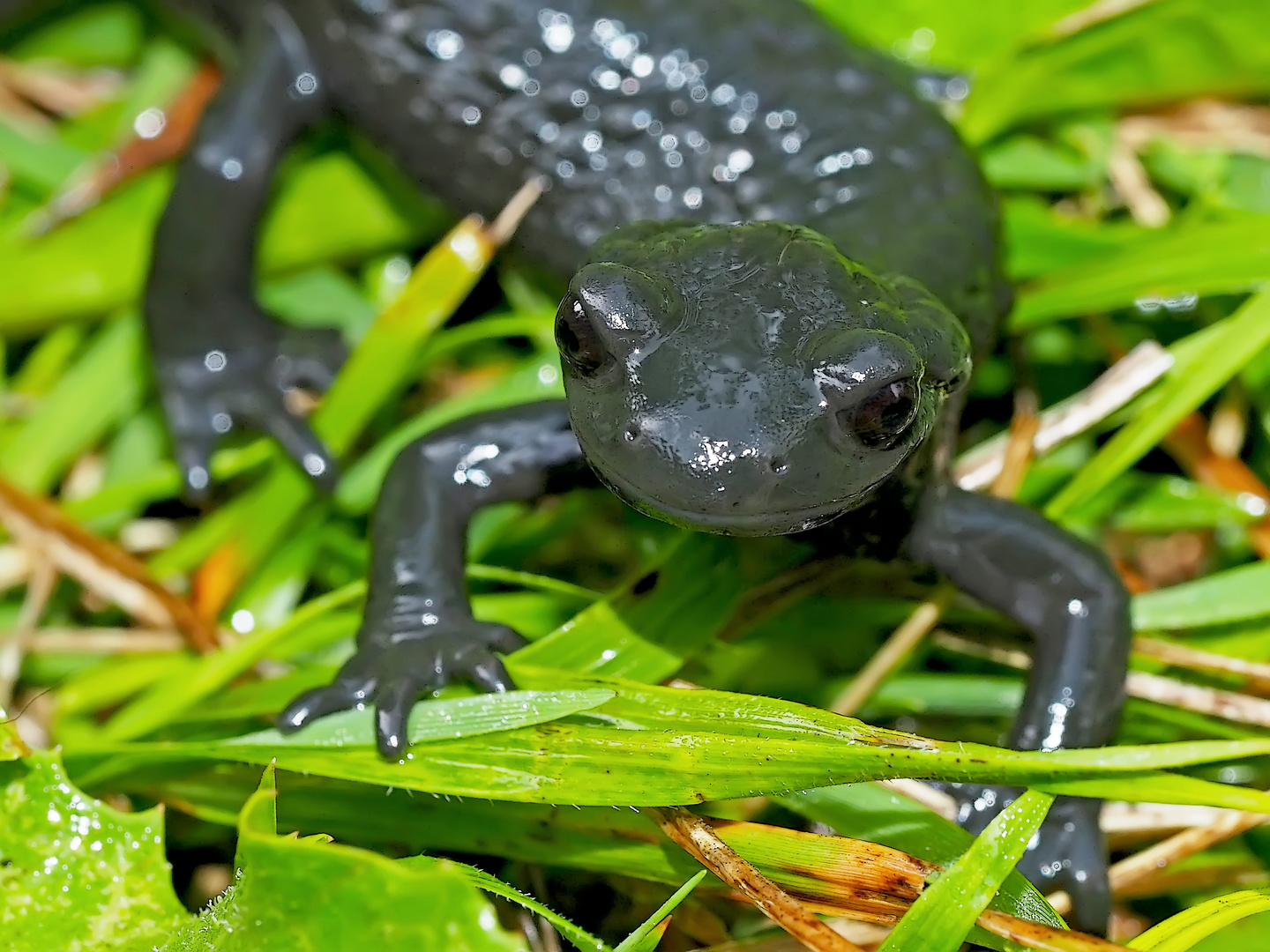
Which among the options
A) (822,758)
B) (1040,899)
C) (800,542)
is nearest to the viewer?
(822,758)

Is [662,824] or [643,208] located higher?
[643,208]

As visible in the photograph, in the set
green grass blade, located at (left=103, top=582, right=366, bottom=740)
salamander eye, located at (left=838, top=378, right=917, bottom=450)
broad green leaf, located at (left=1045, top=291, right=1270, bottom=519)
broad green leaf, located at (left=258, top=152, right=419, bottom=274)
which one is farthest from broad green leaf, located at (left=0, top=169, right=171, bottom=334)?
broad green leaf, located at (left=1045, top=291, right=1270, bottom=519)

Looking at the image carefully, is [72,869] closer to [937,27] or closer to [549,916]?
[549,916]

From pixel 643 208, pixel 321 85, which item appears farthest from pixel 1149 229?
pixel 321 85

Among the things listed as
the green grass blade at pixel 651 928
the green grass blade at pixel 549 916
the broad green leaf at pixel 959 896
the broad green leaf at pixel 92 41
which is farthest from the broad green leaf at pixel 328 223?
the broad green leaf at pixel 959 896

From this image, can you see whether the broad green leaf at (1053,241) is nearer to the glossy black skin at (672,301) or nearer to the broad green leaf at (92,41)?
the glossy black skin at (672,301)

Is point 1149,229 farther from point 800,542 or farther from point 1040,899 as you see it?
point 1040,899

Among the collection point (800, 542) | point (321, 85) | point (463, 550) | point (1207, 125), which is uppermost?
point (1207, 125)
